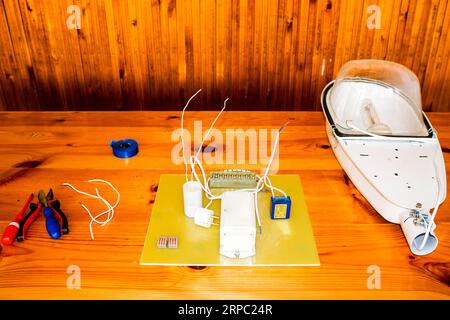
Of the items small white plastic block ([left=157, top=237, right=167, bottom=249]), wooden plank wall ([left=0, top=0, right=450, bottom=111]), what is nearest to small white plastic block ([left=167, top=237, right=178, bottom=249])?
small white plastic block ([left=157, top=237, right=167, bottom=249])

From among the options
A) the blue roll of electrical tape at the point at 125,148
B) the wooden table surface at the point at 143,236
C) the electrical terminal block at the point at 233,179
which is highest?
the blue roll of electrical tape at the point at 125,148

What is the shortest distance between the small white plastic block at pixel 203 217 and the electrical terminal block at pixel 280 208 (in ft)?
0.45

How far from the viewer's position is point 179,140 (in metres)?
1.23

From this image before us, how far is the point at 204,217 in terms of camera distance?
892mm

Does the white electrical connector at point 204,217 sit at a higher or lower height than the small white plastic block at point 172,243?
higher

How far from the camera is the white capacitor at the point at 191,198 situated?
90 cm

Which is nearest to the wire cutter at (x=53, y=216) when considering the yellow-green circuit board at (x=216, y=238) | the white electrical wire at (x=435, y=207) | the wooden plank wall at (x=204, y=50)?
the yellow-green circuit board at (x=216, y=238)

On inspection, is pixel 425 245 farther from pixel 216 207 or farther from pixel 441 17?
pixel 441 17

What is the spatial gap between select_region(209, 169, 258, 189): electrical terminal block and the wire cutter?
0.35m

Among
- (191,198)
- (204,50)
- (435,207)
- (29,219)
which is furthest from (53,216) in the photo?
(204,50)

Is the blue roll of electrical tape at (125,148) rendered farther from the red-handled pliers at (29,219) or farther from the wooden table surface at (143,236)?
the red-handled pliers at (29,219)

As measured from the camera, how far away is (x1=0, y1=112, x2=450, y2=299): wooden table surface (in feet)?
2.49

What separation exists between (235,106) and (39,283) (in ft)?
4.72
